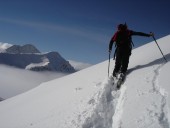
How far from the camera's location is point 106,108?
993 cm

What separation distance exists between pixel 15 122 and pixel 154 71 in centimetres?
654

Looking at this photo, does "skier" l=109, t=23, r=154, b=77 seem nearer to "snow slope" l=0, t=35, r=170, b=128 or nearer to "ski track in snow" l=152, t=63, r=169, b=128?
"snow slope" l=0, t=35, r=170, b=128

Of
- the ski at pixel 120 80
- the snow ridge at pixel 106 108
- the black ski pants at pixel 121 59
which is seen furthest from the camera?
the black ski pants at pixel 121 59

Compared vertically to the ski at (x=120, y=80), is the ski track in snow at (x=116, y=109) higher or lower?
lower

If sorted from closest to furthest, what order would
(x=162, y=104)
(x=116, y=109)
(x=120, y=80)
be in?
(x=162, y=104) < (x=116, y=109) < (x=120, y=80)

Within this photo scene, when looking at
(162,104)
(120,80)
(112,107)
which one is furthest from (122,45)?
(162,104)

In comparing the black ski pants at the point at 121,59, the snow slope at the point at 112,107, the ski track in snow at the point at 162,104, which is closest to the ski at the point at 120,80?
the snow slope at the point at 112,107

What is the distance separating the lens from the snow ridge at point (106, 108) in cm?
904

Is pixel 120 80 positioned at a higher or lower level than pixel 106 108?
higher

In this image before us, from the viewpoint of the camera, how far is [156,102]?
28.6 feet

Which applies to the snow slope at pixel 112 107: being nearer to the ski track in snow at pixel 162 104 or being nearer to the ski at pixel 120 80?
the ski track in snow at pixel 162 104

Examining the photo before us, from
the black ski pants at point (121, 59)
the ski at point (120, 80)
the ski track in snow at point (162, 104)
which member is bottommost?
the ski track in snow at point (162, 104)

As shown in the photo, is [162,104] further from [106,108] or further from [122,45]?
[122,45]

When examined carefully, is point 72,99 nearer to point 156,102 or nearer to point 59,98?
point 59,98
